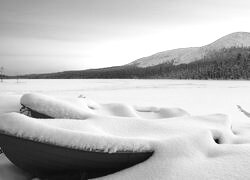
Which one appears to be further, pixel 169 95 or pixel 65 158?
pixel 169 95

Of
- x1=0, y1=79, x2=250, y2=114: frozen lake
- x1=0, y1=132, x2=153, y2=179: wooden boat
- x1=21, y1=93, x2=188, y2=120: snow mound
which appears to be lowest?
x1=0, y1=79, x2=250, y2=114: frozen lake

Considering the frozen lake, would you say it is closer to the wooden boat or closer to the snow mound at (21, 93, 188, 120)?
the snow mound at (21, 93, 188, 120)

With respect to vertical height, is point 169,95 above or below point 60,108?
below

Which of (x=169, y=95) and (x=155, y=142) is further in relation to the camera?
(x=169, y=95)

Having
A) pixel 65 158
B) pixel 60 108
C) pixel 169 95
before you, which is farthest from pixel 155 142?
pixel 169 95

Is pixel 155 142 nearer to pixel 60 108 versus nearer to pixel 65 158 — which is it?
pixel 65 158

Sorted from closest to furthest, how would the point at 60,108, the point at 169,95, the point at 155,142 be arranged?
the point at 155,142
the point at 60,108
the point at 169,95

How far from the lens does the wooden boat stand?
91.9 inches

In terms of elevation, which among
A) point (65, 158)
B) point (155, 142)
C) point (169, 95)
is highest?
point (155, 142)

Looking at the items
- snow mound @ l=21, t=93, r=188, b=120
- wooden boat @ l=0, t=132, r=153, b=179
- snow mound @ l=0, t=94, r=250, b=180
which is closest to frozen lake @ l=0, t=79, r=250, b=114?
snow mound @ l=21, t=93, r=188, b=120

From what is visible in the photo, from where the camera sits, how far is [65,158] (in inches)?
94.6

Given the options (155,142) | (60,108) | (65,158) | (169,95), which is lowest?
(169,95)

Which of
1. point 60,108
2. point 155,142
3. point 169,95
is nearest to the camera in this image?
point 155,142

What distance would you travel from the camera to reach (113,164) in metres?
2.41
